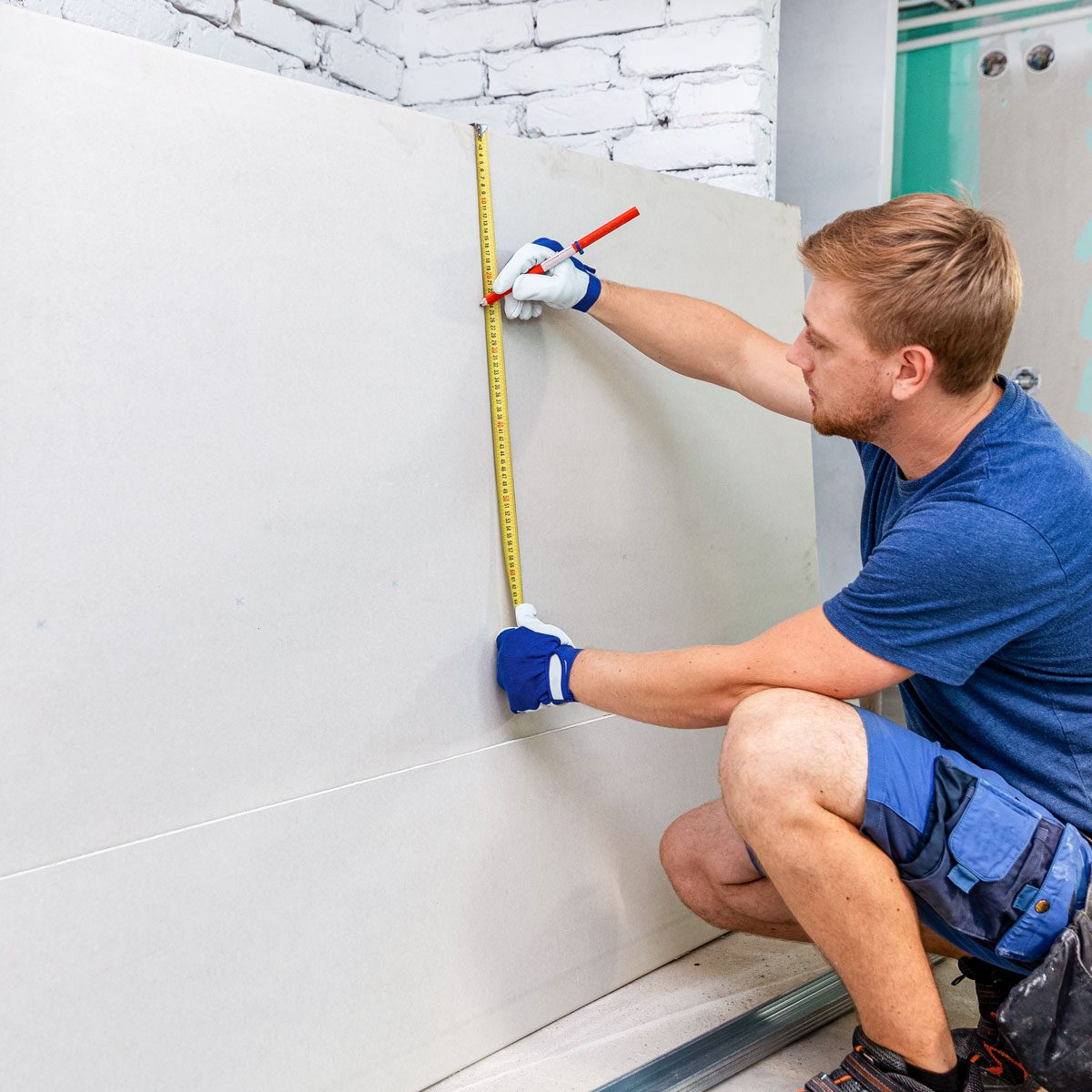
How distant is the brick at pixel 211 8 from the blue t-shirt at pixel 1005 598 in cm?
161

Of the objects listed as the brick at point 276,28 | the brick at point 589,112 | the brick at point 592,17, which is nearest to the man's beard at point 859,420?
the brick at point 589,112

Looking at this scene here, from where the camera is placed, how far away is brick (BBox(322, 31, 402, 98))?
2420 mm

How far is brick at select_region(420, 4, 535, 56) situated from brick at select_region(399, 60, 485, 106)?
3 centimetres

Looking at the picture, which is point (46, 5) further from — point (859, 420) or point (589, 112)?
point (859, 420)

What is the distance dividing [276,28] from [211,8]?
0.54 feet

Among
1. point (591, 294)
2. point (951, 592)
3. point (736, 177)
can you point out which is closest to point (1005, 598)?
point (951, 592)

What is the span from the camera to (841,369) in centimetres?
155

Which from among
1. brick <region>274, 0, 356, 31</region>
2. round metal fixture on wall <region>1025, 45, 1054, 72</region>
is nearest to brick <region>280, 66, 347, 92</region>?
brick <region>274, 0, 356, 31</region>

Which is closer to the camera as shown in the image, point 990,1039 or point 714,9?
point 990,1039

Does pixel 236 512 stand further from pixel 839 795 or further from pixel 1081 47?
pixel 1081 47

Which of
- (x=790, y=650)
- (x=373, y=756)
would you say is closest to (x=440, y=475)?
(x=373, y=756)

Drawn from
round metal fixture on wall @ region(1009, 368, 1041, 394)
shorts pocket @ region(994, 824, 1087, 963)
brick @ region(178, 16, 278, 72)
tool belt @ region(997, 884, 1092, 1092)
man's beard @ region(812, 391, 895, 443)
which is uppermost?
brick @ region(178, 16, 278, 72)

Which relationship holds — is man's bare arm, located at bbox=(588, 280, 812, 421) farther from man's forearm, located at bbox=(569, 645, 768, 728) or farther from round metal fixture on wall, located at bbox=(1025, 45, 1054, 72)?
round metal fixture on wall, located at bbox=(1025, 45, 1054, 72)

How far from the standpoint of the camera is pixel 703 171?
7.86 feet
